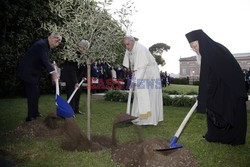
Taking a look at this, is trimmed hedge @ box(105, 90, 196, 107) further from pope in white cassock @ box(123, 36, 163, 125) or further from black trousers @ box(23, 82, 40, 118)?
black trousers @ box(23, 82, 40, 118)

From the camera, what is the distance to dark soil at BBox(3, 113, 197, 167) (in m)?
3.60

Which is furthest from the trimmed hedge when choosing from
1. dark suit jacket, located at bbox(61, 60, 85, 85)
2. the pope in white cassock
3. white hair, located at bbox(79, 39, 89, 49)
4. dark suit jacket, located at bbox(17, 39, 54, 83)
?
white hair, located at bbox(79, 39, 89, 49)

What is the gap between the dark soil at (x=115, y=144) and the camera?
142 inches

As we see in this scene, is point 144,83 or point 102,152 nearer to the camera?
point 102,152

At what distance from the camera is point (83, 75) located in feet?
28.0

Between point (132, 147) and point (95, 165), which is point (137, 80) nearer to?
point (132, 147)

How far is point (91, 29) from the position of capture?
14.0 feet

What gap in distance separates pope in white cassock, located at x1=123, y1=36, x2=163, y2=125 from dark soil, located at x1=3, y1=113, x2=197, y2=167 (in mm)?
1326

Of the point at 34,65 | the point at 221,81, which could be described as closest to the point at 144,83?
the point at 221,81

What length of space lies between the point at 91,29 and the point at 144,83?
7.61 feet

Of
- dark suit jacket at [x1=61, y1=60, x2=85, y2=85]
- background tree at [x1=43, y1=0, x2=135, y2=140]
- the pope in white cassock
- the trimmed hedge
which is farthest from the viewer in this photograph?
the trimmed hedge

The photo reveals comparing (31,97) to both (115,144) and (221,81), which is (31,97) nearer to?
(115,144)

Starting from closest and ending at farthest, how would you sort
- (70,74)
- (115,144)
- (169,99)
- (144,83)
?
(115,144)
(144,83)
(70,74)
(169,99)

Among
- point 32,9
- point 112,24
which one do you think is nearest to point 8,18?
point 32,9
